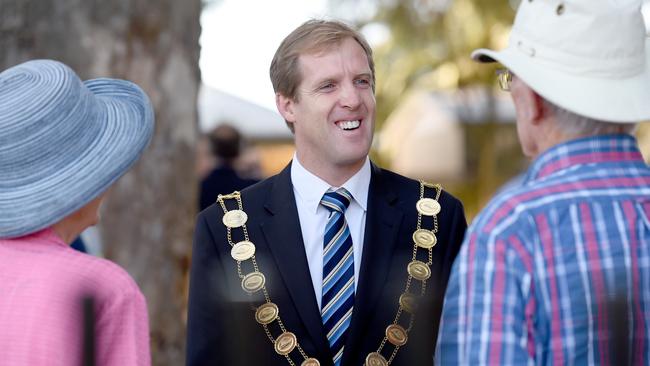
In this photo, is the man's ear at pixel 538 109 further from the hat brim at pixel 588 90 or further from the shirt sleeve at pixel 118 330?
the shirt sleeve at pixel 118 330

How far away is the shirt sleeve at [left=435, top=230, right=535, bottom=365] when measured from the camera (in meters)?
2.26

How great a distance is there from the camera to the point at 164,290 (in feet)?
19.6

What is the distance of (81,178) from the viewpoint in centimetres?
243

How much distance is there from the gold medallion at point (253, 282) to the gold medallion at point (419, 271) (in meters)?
0.44

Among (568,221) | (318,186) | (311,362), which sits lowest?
(311,362)

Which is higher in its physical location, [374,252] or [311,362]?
[374,252]

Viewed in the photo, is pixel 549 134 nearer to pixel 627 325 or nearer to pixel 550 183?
pixel 550 183

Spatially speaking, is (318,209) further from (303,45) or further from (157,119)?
(157,119)

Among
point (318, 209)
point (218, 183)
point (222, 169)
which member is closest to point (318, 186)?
point (318, 209)

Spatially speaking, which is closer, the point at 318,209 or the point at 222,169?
the point at 318,209

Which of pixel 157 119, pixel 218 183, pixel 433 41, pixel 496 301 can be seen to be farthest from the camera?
pixel 433 41

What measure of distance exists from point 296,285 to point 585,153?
112 centimetres

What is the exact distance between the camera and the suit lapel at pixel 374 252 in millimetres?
3188

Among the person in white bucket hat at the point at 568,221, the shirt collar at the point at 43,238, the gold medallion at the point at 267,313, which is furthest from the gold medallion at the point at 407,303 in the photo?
the shirt collar at the point at 43,238
